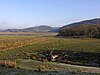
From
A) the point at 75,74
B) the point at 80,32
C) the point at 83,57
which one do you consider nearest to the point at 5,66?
the point at 75,74

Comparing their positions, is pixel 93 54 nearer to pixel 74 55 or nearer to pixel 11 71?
pixel 74 55

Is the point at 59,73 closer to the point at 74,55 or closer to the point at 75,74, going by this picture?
the point at 75,74

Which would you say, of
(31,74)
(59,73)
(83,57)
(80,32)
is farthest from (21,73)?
(80,32)

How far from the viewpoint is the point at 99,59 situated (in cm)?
3675

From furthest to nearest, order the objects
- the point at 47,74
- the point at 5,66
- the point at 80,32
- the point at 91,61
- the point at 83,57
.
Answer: the point at 80,32 < the point at 83,57 < the point at 91,61 < the point at 5,66 < the point at 47,74

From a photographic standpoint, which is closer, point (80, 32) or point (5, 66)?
point (5, 66)

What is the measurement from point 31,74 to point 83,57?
63.2 ft

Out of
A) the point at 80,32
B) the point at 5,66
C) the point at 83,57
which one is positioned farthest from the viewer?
the point at 80,32

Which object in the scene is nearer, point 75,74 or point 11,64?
point 75,74

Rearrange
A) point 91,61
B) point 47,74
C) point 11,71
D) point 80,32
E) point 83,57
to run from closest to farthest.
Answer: point 47,74 < point 11,71 < point 91,61 < point 83,57 < point 80,32

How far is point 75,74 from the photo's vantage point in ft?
69.4

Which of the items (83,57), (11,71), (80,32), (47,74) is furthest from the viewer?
(80,32)

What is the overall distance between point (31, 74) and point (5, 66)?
4709 millimetres

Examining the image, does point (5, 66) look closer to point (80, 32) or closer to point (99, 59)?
point (99, 59)
